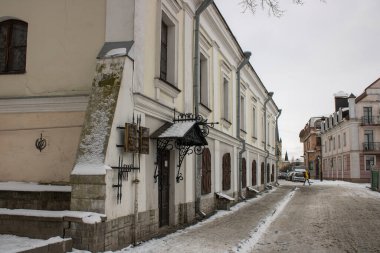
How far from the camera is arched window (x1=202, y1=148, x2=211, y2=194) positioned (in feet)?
38.3

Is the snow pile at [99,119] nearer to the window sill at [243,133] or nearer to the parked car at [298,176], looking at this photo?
the window sill at [243,133]

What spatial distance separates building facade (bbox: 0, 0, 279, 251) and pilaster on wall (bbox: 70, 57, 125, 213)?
Result: 2cm

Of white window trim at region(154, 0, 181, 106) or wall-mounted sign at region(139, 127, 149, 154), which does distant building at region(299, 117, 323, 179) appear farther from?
wall-mounted sign at region(139, 127, 149, 154)

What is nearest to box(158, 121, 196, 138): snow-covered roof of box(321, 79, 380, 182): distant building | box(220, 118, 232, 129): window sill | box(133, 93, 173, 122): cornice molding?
box(133, 93, 173, 122): cornice molding

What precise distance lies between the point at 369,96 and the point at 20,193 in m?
39.7

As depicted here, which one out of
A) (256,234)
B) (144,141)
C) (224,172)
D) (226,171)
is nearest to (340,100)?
(226,171)

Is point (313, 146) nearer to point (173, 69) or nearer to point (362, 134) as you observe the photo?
point (362, 134)

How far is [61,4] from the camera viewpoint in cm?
785

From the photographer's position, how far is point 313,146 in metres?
61.5

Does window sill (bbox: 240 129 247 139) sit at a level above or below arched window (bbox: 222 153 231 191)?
above

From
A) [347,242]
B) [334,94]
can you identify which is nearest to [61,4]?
[347,242]

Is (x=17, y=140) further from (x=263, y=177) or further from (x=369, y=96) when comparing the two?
(x=369, y=96)

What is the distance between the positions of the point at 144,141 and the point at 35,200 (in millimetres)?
2155

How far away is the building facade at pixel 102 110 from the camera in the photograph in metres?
6.38
